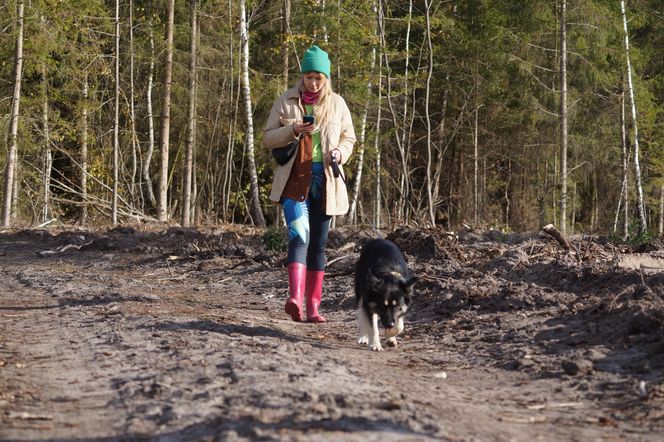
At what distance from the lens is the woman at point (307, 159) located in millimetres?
7883

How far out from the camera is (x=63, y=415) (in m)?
4.79

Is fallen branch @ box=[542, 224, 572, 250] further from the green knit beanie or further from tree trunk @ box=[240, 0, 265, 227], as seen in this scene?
tree trunk @ box=[240, 0, 265, 227]

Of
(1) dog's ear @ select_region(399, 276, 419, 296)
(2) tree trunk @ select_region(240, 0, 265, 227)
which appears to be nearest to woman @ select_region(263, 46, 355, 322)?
(1) dog's ear @ select_region(399, 276, 419, 296)

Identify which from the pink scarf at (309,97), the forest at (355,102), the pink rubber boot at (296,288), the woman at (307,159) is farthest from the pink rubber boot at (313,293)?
the forest at (355,102)

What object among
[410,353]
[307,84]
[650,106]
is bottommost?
[410,353]

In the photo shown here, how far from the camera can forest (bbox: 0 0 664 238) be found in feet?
86.7

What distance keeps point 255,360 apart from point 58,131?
78.5 ft

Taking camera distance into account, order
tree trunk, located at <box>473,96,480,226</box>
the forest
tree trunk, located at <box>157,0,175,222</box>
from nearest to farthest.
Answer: tree trunk, located at <box>157,0,175,222</box> → the forest → tree trunk, located at <box>473,96,480,226</box>

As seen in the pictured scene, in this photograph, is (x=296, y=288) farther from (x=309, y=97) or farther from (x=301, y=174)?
(x=309, y=97)

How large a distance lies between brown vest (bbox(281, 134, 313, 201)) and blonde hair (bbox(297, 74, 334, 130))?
0.18m

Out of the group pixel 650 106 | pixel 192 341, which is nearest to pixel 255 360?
pixel 192 341

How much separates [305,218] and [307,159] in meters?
0.53

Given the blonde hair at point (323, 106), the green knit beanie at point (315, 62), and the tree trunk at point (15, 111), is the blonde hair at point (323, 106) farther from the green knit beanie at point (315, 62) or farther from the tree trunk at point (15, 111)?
the tree trunk at point (15, 111)

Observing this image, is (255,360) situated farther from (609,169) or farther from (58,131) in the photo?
(609,169)
